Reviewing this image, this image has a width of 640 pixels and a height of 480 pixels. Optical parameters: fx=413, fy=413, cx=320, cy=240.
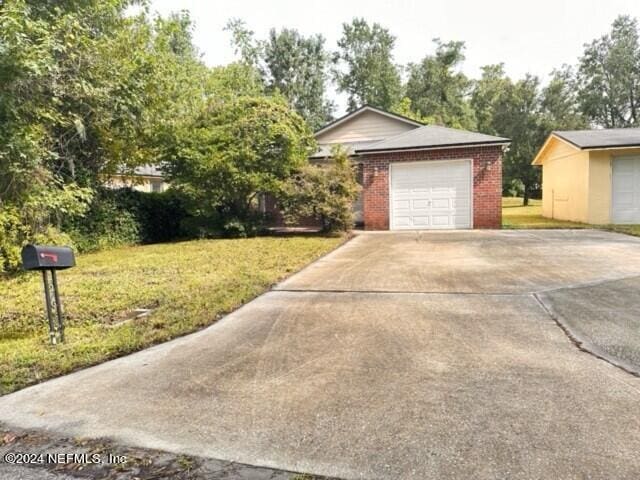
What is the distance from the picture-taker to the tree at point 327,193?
11930 millimetres

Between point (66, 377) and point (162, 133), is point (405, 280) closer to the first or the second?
point (66, 377)

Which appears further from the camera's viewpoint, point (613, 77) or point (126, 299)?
point (613, 77)

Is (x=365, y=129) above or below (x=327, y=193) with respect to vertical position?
above

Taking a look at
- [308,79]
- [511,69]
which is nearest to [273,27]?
[308,79]

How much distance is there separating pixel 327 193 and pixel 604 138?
10145 mm

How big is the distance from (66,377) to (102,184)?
32.5 ft

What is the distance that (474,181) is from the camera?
1279 centimetres

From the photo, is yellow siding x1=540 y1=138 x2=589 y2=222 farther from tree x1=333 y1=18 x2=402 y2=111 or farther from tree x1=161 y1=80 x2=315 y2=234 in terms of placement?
tree x1=333 y1=18 x2=402 y2=111

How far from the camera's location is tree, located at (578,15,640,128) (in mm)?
35688

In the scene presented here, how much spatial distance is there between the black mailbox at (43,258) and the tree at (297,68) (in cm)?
3620

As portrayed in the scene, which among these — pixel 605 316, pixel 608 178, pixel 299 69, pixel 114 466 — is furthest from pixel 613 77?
pixel 114 466

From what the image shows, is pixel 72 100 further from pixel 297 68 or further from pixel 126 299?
pixel 297 68

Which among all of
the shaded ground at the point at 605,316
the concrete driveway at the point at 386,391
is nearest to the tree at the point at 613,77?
the shaded ground at the point at 605,316

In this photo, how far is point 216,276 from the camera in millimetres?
6977
